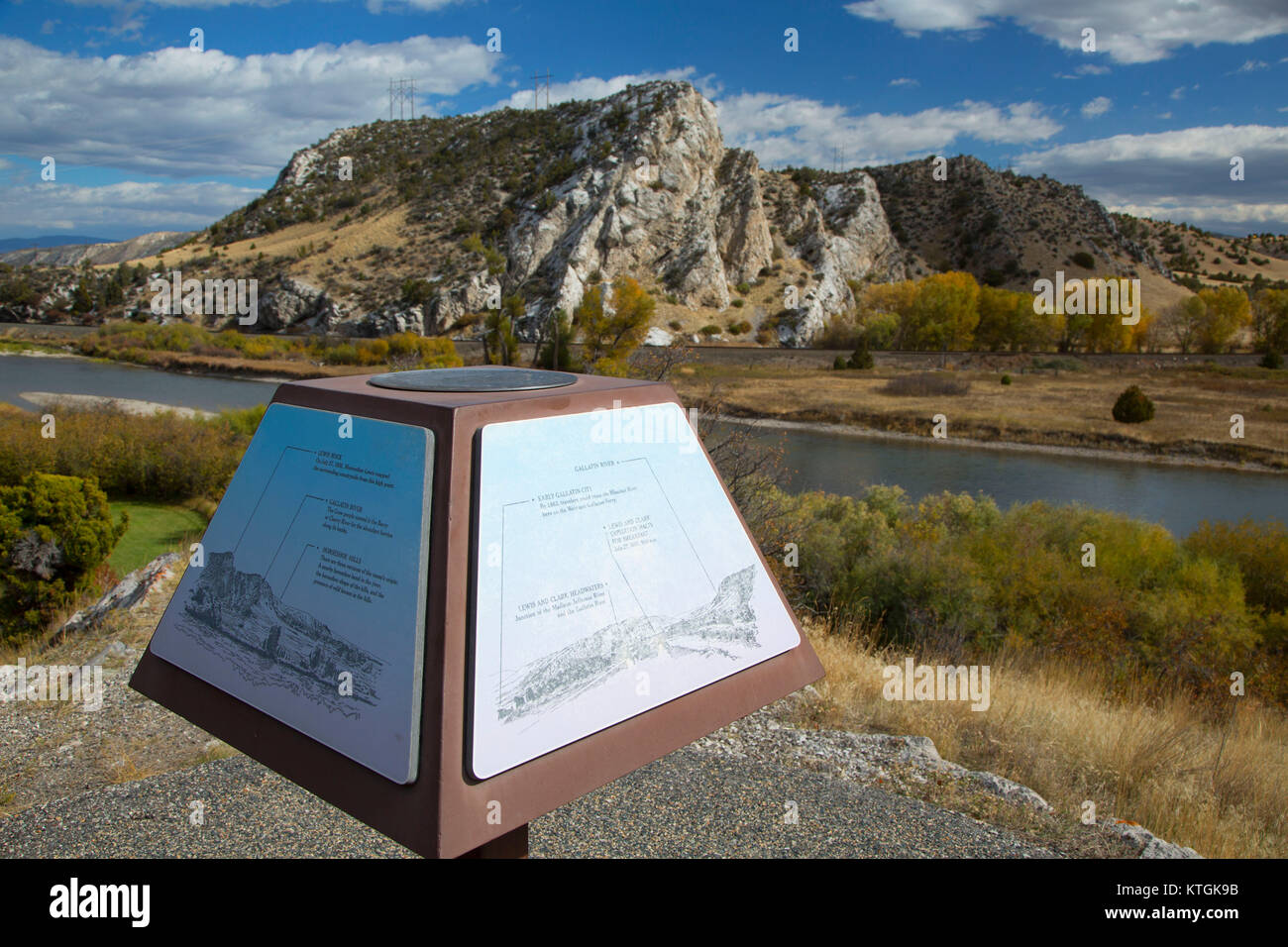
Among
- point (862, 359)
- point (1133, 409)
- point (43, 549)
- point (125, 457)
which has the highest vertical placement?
point (862, 359)

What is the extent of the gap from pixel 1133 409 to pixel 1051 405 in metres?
4.22

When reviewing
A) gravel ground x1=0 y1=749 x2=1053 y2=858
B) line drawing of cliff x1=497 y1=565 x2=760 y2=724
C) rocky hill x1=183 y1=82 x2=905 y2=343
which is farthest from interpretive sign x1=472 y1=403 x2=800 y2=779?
rocky hill x1=183 y1=82 x2=905 y2=343

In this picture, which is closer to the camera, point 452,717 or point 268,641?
point 452,717

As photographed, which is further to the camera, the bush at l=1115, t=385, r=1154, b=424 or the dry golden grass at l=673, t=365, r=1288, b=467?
the bush at l=1115, t=385, r=1154, b=424

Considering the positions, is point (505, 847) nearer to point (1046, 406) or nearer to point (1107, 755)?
point (1107, 755)

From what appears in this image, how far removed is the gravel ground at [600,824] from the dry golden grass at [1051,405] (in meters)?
21.4

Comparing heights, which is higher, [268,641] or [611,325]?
[611,325]

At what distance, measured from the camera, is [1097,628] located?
8.70 m

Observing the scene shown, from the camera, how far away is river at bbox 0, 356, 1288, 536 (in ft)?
73.7

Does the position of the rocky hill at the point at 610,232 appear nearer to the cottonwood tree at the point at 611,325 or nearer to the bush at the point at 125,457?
the cottonwood tree at the point at 611,325

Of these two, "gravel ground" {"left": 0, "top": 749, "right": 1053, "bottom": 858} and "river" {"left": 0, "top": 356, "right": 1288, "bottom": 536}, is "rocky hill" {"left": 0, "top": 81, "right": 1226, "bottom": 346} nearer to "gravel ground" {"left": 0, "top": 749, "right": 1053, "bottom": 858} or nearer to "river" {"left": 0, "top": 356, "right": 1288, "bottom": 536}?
"river" {"left": 0, "top": 356, "right": 1288, "bottom": 536}

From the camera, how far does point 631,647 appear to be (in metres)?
1.90

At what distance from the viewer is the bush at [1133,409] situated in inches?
1238

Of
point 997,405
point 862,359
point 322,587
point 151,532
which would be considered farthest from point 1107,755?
point 862,359
